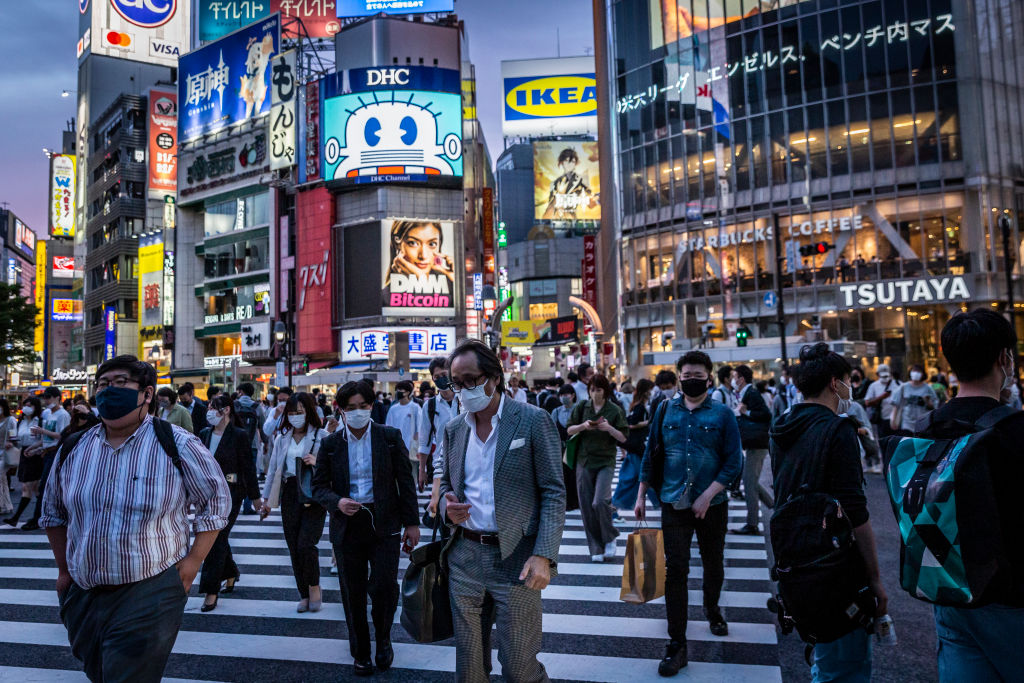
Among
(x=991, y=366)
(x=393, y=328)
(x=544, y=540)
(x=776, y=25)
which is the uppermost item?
(x=776, y=25)

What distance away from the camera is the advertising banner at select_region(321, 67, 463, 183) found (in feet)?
176

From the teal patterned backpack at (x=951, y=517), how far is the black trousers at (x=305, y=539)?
205 inches

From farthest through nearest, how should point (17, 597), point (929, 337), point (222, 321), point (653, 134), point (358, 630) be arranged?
point (222, 321) < point (653, 134) < point (929, 337) < point (17, 597) < point (358, 630)

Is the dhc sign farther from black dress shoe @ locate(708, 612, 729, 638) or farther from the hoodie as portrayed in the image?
the hoodie

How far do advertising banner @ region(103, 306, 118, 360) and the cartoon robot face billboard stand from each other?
3188cm

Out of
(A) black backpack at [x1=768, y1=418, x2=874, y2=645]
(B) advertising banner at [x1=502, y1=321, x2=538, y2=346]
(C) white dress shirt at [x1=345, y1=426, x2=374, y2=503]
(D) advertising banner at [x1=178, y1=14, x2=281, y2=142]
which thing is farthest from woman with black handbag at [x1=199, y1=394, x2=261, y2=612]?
(B) advertising banner at [x1=502, y1=321, x2=538, y2=346]

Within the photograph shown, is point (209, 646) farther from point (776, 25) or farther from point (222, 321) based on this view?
point (222, 321)

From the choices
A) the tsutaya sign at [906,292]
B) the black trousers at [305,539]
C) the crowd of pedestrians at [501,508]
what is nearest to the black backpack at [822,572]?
the crowd of pedestrians at [501,508]

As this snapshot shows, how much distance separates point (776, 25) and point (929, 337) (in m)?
18.0

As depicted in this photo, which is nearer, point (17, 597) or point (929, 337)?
point (17, 597)

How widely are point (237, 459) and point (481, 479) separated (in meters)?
5.17

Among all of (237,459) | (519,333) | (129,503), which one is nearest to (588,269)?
(519,333)

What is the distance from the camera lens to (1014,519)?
8.43ft

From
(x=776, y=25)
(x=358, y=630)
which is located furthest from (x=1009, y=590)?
(x=776, y=25)
